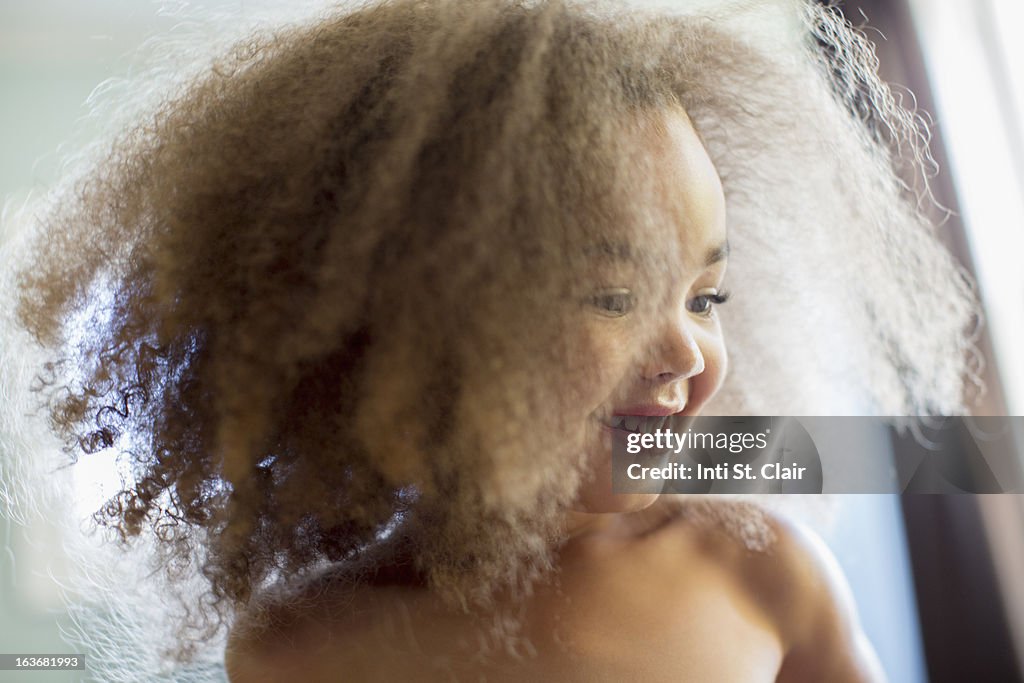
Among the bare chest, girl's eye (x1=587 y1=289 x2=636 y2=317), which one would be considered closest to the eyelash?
girl's eye (x1=587 y1=289 x2=636 y2=317)

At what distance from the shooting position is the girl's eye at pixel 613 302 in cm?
38

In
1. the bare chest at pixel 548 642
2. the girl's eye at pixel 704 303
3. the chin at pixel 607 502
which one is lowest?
the bare chest at pixel 548 642

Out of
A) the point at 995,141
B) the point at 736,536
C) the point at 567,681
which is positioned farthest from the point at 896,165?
the point at 567,681

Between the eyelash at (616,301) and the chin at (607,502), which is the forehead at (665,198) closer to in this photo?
the eyelash at (616,301)

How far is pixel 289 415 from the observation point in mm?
368

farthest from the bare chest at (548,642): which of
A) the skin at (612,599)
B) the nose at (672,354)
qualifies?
the nose at (672,354)

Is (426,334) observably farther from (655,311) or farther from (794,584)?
(794,584)

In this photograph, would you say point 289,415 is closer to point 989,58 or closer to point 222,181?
point 222,181

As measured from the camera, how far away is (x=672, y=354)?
1.31 feet

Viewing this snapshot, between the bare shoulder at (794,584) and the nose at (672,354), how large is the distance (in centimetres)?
10

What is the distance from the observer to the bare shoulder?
454mm

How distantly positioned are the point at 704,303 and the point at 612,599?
0.16 m

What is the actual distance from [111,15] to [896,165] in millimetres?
527

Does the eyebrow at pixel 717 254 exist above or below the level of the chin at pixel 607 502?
above
